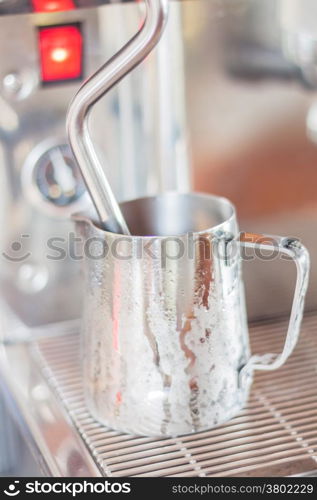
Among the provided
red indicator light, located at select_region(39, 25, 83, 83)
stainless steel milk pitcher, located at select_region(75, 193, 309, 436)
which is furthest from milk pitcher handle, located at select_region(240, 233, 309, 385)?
red indicator light, located at select_region(39, 25, 83, 83)

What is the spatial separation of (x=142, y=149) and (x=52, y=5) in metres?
0.15

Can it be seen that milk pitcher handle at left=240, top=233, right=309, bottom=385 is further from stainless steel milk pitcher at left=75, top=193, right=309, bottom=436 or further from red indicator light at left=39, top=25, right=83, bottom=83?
red indicator light at left=39, top=25, right=83, bottom=83

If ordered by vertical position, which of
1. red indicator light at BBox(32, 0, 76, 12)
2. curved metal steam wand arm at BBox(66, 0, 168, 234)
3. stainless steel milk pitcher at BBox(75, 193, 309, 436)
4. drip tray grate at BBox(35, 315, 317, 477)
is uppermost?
red indicator light at BBox(32, 0, 76, 12)

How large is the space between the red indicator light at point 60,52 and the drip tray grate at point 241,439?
0.79 feet

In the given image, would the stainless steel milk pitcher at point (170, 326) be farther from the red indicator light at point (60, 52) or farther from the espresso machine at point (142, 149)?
the red indicator light at point (60, 52)

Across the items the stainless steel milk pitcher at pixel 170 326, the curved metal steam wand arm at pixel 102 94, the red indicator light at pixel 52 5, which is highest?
the red indicator light at pixel 52 5

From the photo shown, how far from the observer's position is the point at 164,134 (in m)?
0.76

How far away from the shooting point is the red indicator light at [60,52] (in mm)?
705

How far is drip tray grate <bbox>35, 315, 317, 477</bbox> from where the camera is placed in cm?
57

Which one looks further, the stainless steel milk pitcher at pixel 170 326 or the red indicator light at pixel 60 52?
the red indicator light at pixel 60 52

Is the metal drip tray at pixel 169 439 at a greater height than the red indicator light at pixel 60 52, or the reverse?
the red indicator light at pixel 60 52

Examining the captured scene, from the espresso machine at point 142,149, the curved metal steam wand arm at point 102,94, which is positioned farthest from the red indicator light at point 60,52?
the curved metal steam wand arm at point 102,94

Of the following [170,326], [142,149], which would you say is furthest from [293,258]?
[142,149]

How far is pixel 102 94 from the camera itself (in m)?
0.57
